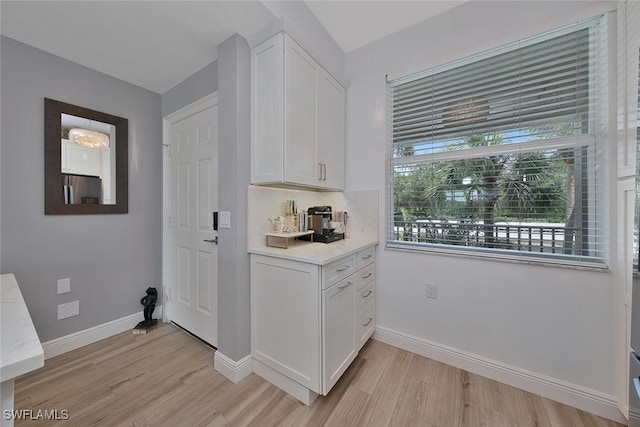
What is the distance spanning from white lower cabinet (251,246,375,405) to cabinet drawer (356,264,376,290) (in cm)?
2

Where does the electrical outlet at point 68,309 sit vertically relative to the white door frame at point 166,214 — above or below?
below

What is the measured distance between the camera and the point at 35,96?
174 centimetres

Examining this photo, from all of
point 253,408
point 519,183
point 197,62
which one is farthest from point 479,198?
point 197,62

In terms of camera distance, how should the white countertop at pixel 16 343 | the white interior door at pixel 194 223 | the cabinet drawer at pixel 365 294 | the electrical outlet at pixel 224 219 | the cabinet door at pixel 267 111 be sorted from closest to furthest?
the white countertop at pixel 16 343, the cabinet door at pixel 267 111, the electrical outlet at pixel 224 219, the cabinet drawer at pixel 365 294, the white interior door at pixel 194 223

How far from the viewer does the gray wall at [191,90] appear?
1.98 m

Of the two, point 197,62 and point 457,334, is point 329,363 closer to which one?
point 457,334

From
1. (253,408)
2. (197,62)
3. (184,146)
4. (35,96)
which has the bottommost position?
(253,408)

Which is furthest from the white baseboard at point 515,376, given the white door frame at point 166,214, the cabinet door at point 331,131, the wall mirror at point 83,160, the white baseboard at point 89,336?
the wall mirror at point 83,160

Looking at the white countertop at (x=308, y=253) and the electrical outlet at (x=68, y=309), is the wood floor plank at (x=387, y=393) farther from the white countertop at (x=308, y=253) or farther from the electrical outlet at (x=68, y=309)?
the electrical outlet at (x=68, y=309)

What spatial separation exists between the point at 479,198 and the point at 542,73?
34.9 inches

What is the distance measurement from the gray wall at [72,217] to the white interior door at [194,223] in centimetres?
24

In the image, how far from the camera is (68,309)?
1.90 meters

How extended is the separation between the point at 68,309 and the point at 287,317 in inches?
75.2

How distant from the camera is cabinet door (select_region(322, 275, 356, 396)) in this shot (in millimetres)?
1361
